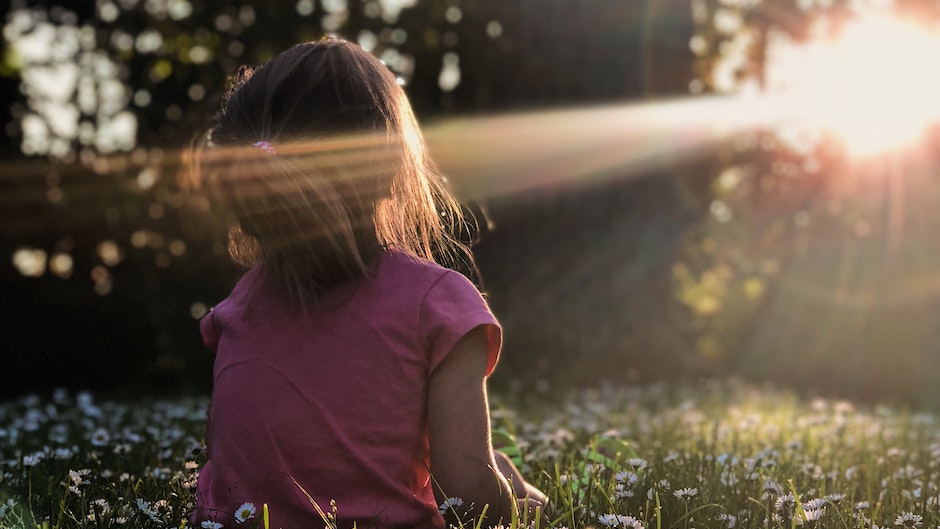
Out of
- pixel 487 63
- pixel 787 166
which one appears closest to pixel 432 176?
pixel 487 63

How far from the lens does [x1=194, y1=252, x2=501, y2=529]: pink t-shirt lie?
2127 millimetres

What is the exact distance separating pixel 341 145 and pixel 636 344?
10078mm

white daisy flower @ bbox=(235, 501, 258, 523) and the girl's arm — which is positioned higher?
the girl's arm

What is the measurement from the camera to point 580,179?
11719 millimetres

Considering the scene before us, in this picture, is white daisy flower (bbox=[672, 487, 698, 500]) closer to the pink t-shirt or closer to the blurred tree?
the pink t-shirt

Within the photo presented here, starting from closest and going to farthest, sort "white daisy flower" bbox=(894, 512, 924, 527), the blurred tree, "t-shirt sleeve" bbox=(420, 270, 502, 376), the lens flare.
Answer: "t-shirt sleeve" bbox=(420, 270, 502, 376)
"white daisy flower" bbox=(894, 512, 924, 527)
the blurred tree
the lens flare

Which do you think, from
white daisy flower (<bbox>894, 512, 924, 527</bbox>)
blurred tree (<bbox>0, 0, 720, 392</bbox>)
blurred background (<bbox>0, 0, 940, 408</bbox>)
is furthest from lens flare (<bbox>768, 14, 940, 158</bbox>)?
white daisy flower (<bbox>894, 512, 924, 527</bbox>)

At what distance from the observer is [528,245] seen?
11.4m

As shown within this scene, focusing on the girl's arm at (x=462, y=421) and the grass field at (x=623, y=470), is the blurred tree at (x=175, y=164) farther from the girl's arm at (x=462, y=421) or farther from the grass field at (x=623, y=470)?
the girl's arm at (x=462, y=421)

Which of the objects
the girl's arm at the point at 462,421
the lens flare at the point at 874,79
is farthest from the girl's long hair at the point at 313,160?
the lens flare at the point at 874,79

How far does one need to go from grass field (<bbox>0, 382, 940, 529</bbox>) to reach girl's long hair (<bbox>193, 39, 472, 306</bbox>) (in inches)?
24.0

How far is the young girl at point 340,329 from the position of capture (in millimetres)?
2080

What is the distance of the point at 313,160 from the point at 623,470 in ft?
4.90

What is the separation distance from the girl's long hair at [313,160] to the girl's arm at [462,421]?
30 cm
